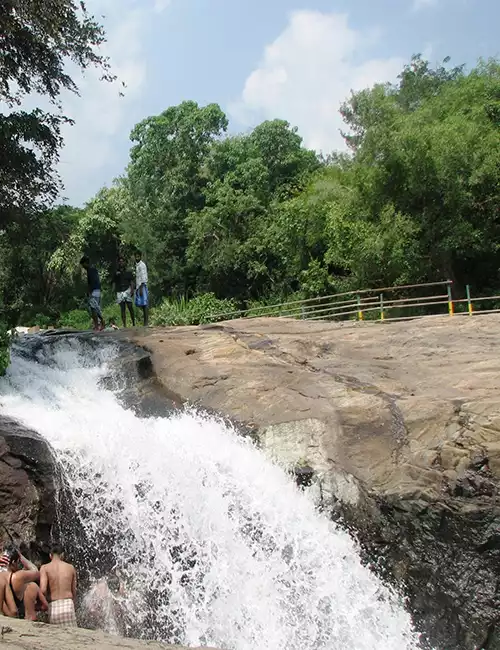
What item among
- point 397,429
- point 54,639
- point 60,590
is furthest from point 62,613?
point 397,429

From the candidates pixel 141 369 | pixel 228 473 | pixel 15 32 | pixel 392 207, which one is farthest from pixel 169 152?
pixel 228 473

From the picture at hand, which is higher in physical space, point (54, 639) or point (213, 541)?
point (54, 639)

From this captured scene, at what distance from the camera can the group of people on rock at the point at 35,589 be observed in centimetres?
641

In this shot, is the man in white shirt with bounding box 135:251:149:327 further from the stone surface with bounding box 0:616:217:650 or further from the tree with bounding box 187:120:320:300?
the tree with bounding box 187:120:320:300

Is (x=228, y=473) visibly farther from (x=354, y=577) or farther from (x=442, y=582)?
(x=442, y=582)

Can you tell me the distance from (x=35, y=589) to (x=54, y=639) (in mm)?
2355

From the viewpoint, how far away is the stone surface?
4160mm

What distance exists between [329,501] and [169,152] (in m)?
33.0

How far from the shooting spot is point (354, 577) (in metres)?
8.23

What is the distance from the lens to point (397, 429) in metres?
9.57

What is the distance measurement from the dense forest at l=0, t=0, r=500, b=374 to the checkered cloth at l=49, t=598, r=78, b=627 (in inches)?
204

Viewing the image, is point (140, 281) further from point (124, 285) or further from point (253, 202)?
point (253, 202)

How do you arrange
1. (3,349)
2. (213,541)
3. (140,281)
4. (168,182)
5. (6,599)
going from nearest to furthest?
(6,599) < (213,541) < (3,349) < (140,281) < (168,182)

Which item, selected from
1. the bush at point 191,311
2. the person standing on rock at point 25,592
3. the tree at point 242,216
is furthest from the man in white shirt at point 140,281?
the tree at point 242,216
